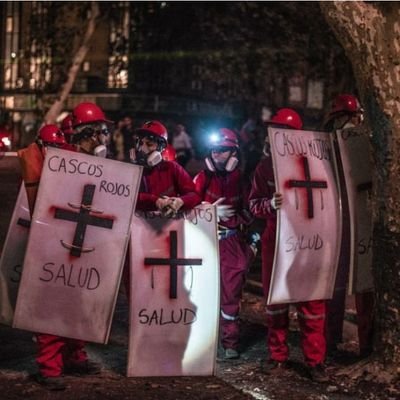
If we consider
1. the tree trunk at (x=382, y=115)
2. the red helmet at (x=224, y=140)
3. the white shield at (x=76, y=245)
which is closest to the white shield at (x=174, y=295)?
the white shield at (x=76, y=245)

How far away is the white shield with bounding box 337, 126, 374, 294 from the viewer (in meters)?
5.79

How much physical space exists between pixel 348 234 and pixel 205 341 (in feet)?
4.64

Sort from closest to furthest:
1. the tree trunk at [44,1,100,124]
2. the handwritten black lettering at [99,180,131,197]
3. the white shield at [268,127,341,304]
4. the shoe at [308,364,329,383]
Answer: the handwritten black lettering at [99,180,131,197]
the white shield at [268,127,341,304]
the shoe at [308,364,329,383]
the tree trunk at [44,1,100,124]

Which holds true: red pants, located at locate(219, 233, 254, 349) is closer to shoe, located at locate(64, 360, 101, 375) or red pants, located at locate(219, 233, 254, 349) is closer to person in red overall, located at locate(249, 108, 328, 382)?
person in red overall, located at locate(249, 108, 328, 382)

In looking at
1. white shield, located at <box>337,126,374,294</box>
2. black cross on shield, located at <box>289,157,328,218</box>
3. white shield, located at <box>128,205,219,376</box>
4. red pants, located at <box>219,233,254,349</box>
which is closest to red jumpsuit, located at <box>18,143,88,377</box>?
white shield, located at <box>128,205,219,376</box>

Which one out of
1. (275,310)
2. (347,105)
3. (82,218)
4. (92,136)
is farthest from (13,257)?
(347,105)

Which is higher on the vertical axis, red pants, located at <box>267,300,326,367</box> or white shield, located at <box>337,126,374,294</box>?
white shield, located at <box>337,126,374,294</box>

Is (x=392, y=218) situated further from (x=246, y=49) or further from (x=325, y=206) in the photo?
(x=246, y=49)

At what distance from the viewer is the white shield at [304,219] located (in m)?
5.55

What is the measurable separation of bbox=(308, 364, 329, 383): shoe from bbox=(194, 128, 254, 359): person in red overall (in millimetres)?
763

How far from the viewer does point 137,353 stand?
209 inches

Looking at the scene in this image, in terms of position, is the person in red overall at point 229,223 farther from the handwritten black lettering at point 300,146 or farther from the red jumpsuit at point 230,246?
the handwritten black lettering at point 300,146

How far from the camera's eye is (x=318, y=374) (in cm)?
569

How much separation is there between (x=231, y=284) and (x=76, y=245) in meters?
1.64
